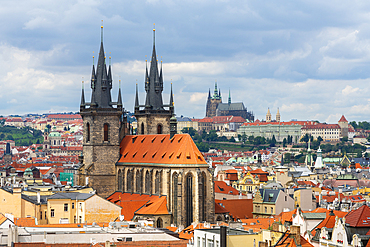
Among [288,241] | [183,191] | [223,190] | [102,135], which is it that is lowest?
[288,241]

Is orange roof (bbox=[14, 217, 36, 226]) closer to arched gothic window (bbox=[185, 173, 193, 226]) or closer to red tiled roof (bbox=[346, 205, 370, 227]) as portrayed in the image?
arched gothic window (bbox=[185, 173, 193, 226])

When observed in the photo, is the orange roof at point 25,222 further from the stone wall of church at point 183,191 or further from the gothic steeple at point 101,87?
the gothic steeple at point 101,87

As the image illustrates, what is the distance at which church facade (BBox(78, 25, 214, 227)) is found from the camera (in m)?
84.8

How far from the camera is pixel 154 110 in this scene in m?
104

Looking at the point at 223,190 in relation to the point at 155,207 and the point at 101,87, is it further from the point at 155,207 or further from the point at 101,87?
the point at 155,207

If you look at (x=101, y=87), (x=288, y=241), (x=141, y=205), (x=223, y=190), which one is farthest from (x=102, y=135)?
(x=288, y=241)

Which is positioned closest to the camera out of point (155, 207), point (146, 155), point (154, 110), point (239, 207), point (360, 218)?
point (360, 218)

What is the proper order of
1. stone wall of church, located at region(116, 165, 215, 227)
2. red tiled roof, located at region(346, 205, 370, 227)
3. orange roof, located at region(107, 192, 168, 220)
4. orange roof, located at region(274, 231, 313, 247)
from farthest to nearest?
stone wall of church, located at region(116, 165, 215, 227), orange roof, located at region(107, 192, 168, 220), red tiled roof, located at region(346, 205, 370, 227), orange roof, located at region(274, 231, 313, 247)

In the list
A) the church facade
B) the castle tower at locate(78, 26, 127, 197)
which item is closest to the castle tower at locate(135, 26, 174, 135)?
the church facade

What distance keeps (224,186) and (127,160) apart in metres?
23.6

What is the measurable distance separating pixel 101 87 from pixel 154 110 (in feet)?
29.8

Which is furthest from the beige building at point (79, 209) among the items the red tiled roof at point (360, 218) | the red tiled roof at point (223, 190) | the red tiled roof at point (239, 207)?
the red tiled roof at point (360, 218)

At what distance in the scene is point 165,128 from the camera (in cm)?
10450

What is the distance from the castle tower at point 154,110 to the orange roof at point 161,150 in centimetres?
435
